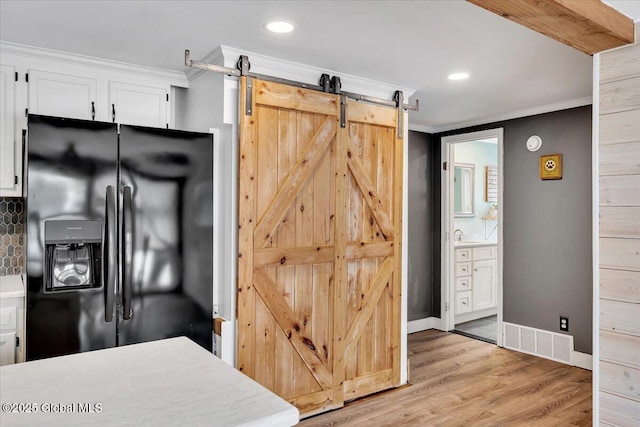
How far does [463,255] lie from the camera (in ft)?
17.6

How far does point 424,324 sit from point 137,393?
4.60 m

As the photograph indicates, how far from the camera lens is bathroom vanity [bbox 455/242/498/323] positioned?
5355 mm

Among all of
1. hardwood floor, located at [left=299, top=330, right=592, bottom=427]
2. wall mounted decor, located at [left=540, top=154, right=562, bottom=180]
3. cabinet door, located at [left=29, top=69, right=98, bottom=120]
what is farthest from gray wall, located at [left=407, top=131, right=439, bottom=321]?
cabinet door, located at [left=29, top=69, right=98, bottom=120]

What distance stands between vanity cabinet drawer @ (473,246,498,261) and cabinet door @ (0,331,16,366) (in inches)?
186

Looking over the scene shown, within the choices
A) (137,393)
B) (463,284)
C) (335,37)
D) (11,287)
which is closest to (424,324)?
(463,284)

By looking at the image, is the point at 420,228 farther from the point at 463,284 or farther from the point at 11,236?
the point at 11,236

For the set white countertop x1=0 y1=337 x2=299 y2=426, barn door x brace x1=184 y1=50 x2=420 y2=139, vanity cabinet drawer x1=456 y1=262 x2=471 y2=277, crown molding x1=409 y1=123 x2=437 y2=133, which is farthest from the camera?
vanity cabinet drawer x1=456 y1=262 x2=471 y2=277

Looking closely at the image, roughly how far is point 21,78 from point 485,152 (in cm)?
563

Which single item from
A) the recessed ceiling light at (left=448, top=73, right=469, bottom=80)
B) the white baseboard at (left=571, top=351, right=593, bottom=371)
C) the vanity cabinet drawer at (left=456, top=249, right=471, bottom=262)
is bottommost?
the white baseboard at (left=571, top=351, right=593, bottom=371)

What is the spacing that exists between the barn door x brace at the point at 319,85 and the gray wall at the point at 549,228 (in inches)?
61.7

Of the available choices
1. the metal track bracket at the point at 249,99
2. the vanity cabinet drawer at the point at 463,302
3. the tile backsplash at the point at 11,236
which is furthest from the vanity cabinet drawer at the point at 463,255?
the tile backsplash at the point at 11,236

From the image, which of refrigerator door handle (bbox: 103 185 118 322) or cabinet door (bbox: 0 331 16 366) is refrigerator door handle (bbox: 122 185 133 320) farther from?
cabinet door (bbox: 0 331 16 366)

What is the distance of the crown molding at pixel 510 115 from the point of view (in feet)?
13.0

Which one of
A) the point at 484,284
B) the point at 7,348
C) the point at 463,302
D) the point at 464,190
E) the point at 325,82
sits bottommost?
the point at 463,302
